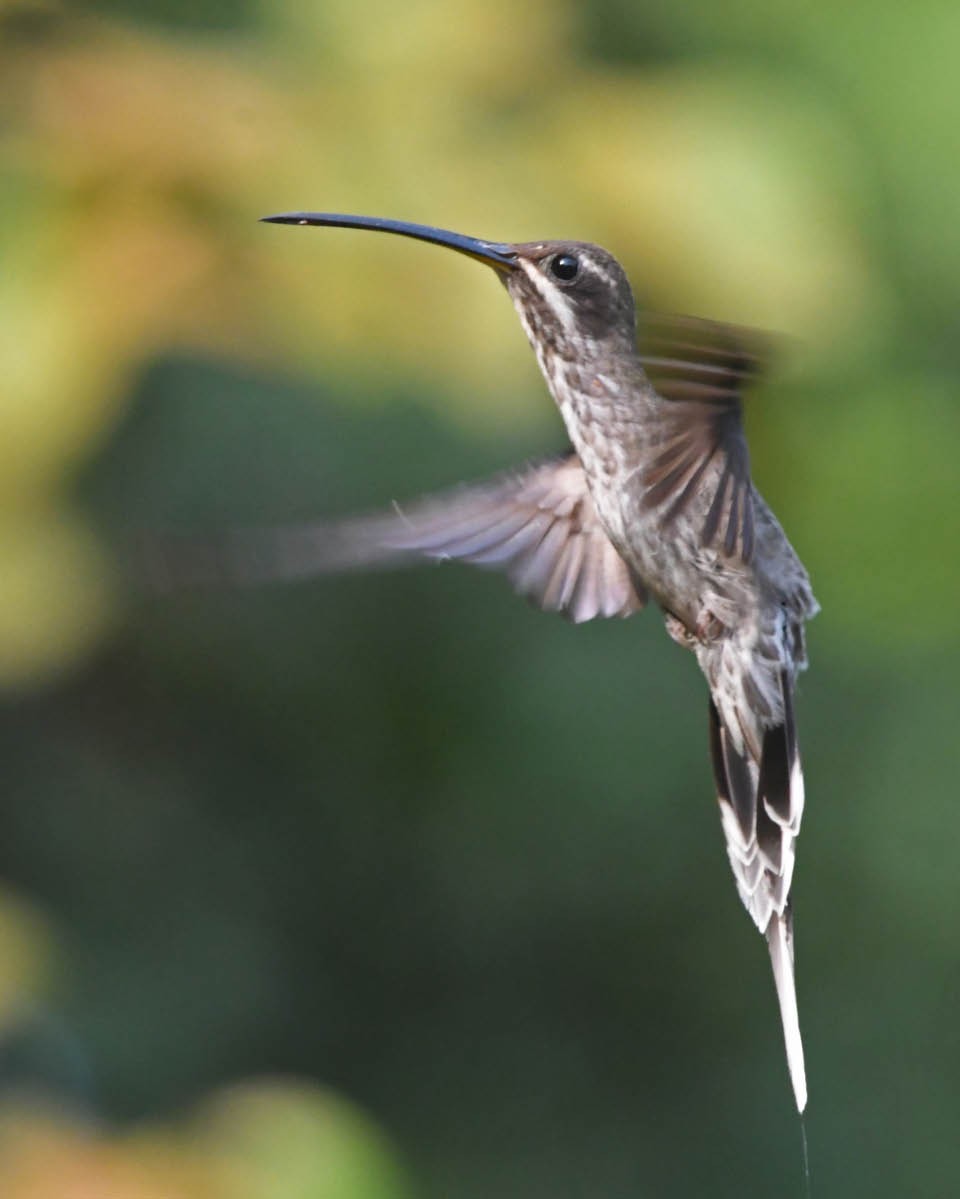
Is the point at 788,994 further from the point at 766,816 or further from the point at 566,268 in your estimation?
the point at 566,268

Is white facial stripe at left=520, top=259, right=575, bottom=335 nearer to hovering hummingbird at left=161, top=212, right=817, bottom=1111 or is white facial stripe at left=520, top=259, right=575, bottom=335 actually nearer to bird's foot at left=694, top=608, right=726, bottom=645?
hovering hummingbird at left=161, top=212, right=817, bottom=1111

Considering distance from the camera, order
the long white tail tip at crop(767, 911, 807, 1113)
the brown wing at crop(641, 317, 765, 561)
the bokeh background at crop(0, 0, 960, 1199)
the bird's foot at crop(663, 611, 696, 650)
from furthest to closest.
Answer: the bokeh background at crop(0, 0, 960, 1199)
the bird's foot at crop(663, 611, 696, 650)
the long white tail tip at crop(767, 911, 807, 1113)
the brown wing at crop(641, 317, 765, 561)

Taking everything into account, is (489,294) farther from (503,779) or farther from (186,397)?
(503,779)

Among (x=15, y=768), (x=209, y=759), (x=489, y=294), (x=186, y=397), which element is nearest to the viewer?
(x=489, y=294)

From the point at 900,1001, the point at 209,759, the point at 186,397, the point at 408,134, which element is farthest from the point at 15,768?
the point at 900,1001

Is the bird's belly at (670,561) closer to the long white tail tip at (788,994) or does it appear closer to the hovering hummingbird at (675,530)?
the hovering hummingbird at (675,530)

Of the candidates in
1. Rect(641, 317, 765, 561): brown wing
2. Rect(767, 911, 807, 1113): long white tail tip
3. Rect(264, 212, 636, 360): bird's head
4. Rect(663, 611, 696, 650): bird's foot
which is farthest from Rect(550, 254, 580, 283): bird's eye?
Rect(767, 911, 807, 1113): long white tail tip

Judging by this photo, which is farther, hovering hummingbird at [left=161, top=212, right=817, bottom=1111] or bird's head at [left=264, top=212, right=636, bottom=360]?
bird's head at [left=264, top=212, right=636, bottom=360]
